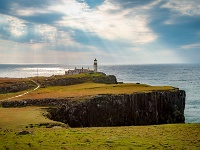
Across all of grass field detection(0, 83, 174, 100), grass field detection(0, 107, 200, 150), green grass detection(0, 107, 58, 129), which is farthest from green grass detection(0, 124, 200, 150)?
grass field detection(0, 83, 174, 100)

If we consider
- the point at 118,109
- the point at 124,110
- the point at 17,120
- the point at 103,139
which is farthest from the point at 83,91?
the point at 103,139

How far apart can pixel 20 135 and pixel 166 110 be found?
46002 mm

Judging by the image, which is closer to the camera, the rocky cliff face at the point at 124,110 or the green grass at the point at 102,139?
the green grass at the point at 102,139

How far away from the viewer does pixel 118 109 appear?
2373 inches

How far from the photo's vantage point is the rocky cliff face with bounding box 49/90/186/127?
54719 mm

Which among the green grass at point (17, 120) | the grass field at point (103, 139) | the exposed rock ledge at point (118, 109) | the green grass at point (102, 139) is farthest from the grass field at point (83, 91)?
the green grass at point (102, 139)

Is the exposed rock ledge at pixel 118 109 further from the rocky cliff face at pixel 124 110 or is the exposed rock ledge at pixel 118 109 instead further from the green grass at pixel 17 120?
the green grass at pixel 17 120

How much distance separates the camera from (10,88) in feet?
261

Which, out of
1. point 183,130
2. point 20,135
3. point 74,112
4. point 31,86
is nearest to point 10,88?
point 31,86

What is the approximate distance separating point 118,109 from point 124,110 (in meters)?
1.69

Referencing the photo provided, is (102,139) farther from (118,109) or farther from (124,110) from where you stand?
(124,110)

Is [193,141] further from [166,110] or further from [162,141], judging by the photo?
[166,110]

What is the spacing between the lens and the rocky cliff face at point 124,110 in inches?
2154

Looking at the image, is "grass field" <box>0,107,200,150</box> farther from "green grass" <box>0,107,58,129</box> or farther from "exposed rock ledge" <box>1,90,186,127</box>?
"exposed rock ledge" <box>1,90,186,127</box>
